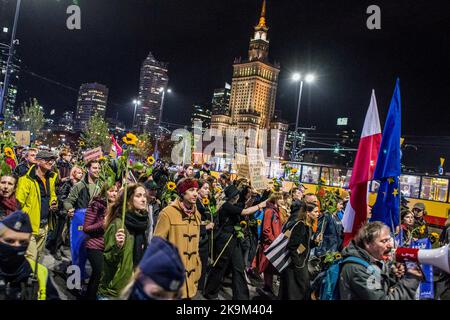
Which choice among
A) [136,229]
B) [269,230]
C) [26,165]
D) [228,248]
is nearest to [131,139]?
[136,229]

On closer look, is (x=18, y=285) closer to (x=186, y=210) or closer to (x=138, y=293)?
(x=138, y=293)

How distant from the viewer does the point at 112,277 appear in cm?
413

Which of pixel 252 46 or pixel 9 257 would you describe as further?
pixel 252 46

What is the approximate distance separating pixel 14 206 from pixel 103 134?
61263 mm

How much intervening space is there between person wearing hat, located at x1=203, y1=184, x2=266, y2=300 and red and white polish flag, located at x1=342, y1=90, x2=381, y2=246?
1.84 meters

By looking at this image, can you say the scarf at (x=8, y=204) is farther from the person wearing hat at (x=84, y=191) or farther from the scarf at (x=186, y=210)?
the scarf at (x=186, y=210)

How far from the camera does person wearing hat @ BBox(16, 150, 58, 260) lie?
18.9 feet

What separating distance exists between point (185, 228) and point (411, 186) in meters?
15.6

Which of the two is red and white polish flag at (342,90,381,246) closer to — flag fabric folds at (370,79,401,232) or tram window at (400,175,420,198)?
flag fabric folds at (370,79,401,232)

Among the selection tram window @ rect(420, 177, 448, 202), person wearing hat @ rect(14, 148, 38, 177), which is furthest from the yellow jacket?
tram window @ rect(420, 177, 448, 202)

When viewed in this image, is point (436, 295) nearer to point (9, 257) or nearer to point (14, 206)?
point (9, 257)
